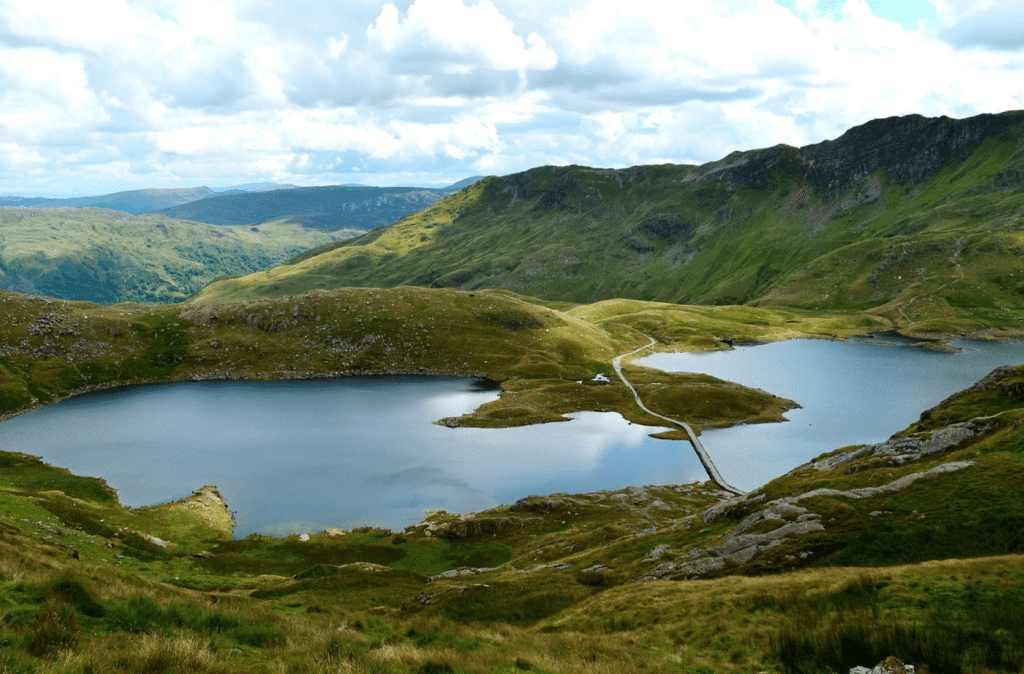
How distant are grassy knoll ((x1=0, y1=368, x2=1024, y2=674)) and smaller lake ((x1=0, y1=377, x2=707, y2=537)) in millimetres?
15072

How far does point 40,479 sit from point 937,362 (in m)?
220

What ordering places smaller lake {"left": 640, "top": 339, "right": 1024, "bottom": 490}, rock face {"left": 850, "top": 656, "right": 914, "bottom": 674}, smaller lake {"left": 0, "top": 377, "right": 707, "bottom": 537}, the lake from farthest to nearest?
smaller lake {"left": 640, "top": 339, "right": 1024, "bottom": 490} < the lake < smaller lake {"left": 0, "top": 377, "right": 707, "bottom": 537} < rock face {"left": 850, "top": 656, "right": 914, "bottom": 674}

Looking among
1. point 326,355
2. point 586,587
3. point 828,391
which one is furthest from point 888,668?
point 326,355

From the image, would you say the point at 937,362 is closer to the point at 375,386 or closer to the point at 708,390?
the point at 708,390

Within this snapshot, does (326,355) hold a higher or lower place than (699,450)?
higher

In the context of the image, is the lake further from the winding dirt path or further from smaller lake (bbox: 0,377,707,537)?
the winding dirt path

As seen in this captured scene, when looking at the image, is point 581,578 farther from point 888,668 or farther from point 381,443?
point 381,443

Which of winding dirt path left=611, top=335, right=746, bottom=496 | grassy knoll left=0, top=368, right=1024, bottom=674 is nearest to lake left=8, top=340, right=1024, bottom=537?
winding dirt path left=611, top=335, right=746, bottom=496

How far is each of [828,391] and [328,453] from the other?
4813 inches

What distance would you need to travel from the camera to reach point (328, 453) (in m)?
104

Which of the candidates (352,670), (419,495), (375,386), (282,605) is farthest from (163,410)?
(352,670)

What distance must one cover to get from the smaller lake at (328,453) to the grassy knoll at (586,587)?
15072 millimetres

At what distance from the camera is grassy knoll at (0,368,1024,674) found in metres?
15.2

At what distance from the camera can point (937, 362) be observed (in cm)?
17612
